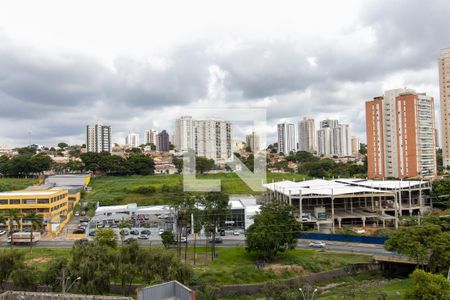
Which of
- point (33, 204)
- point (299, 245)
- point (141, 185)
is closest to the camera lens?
point (299, 245)

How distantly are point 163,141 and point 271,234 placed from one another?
6729cm

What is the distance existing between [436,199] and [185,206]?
18965mm

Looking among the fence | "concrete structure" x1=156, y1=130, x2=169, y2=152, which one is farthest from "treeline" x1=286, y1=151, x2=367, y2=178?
"concrete structure" x1=156, y1=130, x2=169, y2=152

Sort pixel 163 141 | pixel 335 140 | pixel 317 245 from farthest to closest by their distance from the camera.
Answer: pixel 163 141 → pixel 335 140 → pixel 317 245

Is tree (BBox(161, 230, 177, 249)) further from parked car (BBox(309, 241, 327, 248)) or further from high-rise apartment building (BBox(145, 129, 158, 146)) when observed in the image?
high-rise apartment building (BBox(145, 129, 158, 146))

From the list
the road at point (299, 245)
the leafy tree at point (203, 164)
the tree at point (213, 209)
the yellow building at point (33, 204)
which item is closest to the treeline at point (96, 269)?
the tree at point (213, 209)

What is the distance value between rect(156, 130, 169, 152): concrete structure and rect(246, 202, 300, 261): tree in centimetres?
6372

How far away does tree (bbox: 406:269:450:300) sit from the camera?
9.45 m

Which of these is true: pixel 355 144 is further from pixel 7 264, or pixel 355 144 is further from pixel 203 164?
pixel 7 264

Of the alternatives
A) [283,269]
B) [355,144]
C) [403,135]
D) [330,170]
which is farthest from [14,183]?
[355,144]

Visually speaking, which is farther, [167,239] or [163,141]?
[163,141]

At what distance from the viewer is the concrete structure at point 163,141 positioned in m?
79.2

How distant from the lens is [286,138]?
76.6m

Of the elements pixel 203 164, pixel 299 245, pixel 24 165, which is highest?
pixel 24 165
